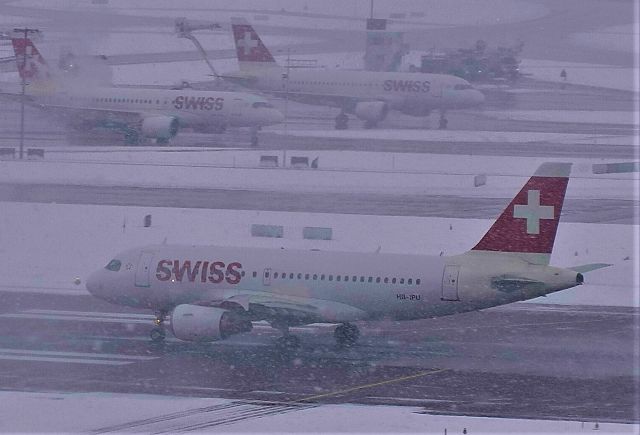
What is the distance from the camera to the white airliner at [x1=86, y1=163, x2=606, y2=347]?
112 feet

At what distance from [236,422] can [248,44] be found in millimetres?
90769

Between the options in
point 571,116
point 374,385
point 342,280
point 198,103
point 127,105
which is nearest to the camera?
point 374,385

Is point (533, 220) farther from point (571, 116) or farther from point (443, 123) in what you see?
point (571, 116)

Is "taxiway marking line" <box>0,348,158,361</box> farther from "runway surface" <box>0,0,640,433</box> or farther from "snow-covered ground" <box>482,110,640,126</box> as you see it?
"snow-covered ground" <box>482,110,640,126</box>

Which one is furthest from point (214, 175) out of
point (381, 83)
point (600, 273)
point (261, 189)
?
point (381, 83)

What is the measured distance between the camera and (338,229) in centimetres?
5659

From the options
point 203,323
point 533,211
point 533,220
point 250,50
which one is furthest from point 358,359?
point 250,50

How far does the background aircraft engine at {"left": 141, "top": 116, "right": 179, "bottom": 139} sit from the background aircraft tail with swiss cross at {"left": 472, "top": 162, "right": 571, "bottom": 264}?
2138 inches

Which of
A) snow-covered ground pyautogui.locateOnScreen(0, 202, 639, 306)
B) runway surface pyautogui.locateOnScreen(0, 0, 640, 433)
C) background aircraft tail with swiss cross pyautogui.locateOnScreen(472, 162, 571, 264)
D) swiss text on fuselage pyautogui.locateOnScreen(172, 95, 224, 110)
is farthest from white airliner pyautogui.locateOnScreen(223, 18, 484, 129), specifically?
background aircraft tail with swiss cross pyautogui.locateOnScreen(472, 162, 571, 264)

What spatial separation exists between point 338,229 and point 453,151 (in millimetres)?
33559

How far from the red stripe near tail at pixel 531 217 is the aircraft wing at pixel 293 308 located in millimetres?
4440

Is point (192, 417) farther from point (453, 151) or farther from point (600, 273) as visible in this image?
point (453, 151)

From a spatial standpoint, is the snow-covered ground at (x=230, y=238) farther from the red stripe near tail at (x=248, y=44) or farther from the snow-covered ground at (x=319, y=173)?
the red stripe near tail at (x=248, y=44)

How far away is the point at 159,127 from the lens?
86.4 metres
